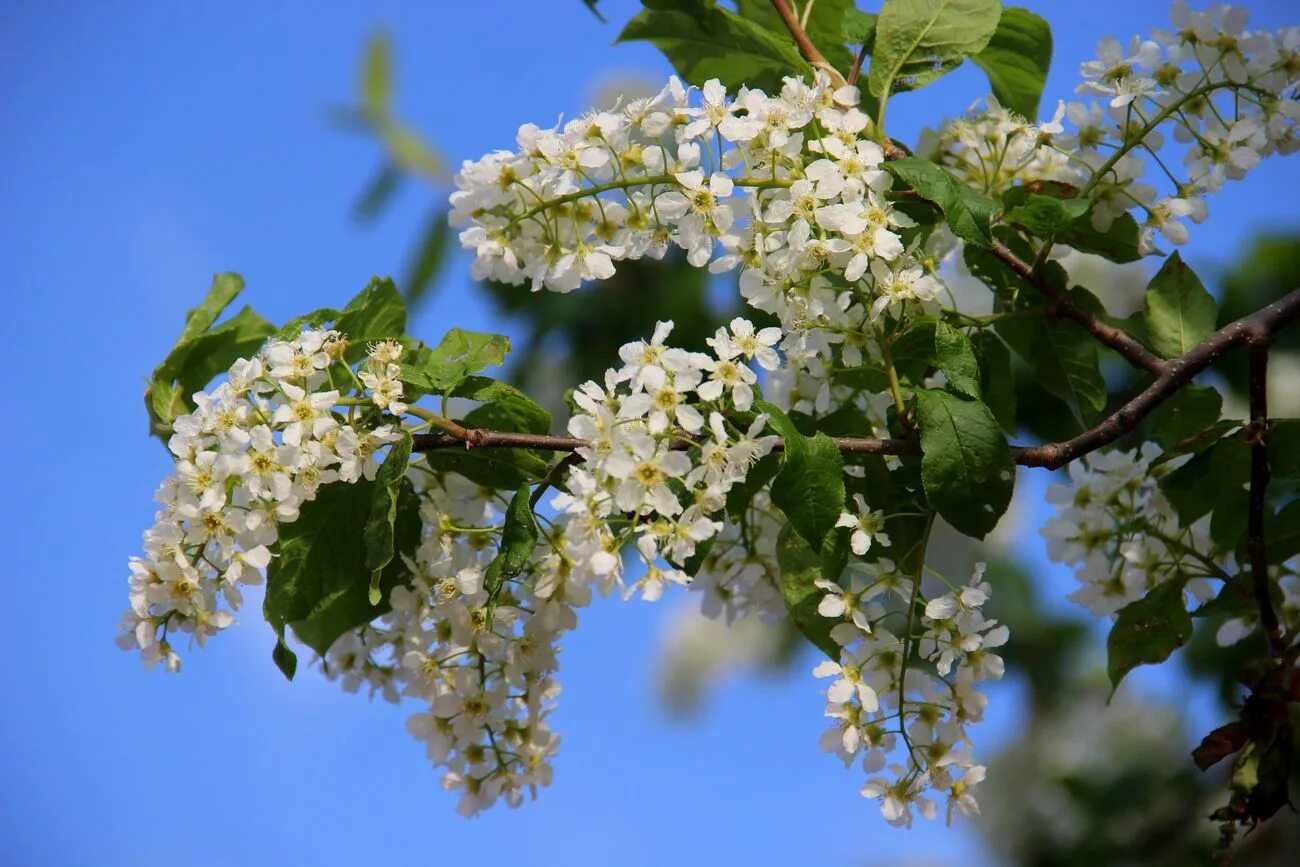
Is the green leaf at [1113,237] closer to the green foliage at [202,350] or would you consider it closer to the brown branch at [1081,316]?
the brown branch at [1081,316]

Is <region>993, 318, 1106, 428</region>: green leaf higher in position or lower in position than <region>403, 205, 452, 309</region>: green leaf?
lower

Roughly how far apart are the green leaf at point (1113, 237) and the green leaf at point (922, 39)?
0.25m

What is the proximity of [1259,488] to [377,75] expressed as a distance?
4148 millimetres

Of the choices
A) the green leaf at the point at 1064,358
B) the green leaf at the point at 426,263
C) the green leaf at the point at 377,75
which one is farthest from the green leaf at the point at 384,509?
the green leaf at the point at 377,75

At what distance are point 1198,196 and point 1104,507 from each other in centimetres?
41

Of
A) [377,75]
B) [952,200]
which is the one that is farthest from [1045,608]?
[952,200]

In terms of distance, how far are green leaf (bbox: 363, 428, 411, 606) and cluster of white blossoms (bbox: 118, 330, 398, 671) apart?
0.09 ft

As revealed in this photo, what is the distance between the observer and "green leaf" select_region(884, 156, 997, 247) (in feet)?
4.24

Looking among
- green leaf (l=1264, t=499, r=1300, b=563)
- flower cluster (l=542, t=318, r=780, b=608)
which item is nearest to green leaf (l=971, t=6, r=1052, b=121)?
green leaf (l=1264, t=499, r=1300, b=563)

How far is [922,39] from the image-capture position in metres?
1.53

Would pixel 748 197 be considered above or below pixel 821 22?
below

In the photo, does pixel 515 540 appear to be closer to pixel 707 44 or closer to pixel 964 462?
pixel 964 462

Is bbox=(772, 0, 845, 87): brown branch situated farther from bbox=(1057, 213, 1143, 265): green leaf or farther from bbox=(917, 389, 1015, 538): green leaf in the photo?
bbox=(917, 389, 1015, 538): green leaf

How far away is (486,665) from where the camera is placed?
1488mm
